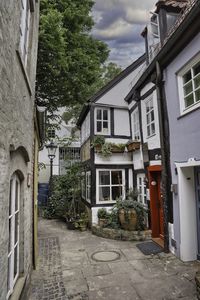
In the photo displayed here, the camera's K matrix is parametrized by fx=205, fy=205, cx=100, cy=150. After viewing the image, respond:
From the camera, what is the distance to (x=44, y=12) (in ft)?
22.3

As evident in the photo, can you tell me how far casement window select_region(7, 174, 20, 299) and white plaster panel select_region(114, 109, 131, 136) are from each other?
6.65 meters

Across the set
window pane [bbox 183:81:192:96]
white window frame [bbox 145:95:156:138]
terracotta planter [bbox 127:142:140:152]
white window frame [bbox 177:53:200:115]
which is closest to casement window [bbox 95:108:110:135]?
terracotta planter [bbox 127:142:140:152]

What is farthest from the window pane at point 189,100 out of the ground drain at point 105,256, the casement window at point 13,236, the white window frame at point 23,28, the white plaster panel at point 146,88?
the ground drain at point 105,256

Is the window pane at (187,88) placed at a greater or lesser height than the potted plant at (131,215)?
greater

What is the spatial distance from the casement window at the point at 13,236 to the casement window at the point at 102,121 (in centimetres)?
623

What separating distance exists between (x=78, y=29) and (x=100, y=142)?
450cm

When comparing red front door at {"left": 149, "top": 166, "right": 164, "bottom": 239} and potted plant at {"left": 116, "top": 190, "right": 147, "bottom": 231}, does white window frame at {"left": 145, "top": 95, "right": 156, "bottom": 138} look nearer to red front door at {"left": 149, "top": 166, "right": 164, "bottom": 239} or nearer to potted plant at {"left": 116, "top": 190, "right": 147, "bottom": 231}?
red front door at {"left": 149, "top": 166, "right": 164, "bottom": 239}

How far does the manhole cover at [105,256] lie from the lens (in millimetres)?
5643

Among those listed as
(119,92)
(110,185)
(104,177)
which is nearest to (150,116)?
(119,92)

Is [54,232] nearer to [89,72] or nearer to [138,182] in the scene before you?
[138,182]

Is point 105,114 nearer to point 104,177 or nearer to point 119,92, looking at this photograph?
point 119,92

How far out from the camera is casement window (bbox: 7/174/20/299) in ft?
9.73

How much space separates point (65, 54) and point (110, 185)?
5.55 m

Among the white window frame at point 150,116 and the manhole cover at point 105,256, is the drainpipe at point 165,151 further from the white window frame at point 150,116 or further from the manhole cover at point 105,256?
the manhole cover at point 105,256
